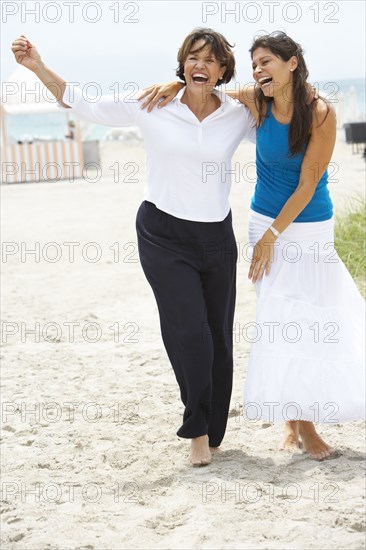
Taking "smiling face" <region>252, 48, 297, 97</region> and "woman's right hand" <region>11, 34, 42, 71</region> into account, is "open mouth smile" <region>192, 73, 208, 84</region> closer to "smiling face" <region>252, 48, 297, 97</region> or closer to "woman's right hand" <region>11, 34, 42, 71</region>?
"smiling face" <region>252, 48, 297, 97</region>

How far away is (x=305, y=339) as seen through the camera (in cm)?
376

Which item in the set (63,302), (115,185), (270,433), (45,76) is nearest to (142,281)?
(63,302)

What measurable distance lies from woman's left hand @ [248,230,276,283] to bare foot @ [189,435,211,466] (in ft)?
2.50

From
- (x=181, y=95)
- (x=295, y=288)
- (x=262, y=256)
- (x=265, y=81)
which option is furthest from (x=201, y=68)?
(x=295, y=288)

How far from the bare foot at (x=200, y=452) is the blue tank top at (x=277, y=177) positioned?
1.06m

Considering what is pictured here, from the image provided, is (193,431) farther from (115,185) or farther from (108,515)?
(115,185)

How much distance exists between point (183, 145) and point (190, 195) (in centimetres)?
21

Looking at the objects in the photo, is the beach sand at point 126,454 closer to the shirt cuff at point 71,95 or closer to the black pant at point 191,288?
the black pant at point 191,288

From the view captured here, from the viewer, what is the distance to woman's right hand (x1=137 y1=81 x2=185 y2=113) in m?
3.60

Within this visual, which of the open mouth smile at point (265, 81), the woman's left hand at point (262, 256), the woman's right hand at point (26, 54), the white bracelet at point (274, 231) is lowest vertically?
the woman's left hand at point (262, 256)

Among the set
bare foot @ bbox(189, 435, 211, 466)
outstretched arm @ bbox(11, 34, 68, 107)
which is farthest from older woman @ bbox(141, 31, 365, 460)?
outstretched arm @ bbox(11, 34, 68, 107)

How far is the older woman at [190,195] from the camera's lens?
3.57 meters

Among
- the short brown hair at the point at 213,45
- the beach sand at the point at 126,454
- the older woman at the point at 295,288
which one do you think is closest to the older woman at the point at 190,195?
the short brown hair at the point at 213,45

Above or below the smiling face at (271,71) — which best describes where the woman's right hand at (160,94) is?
below
